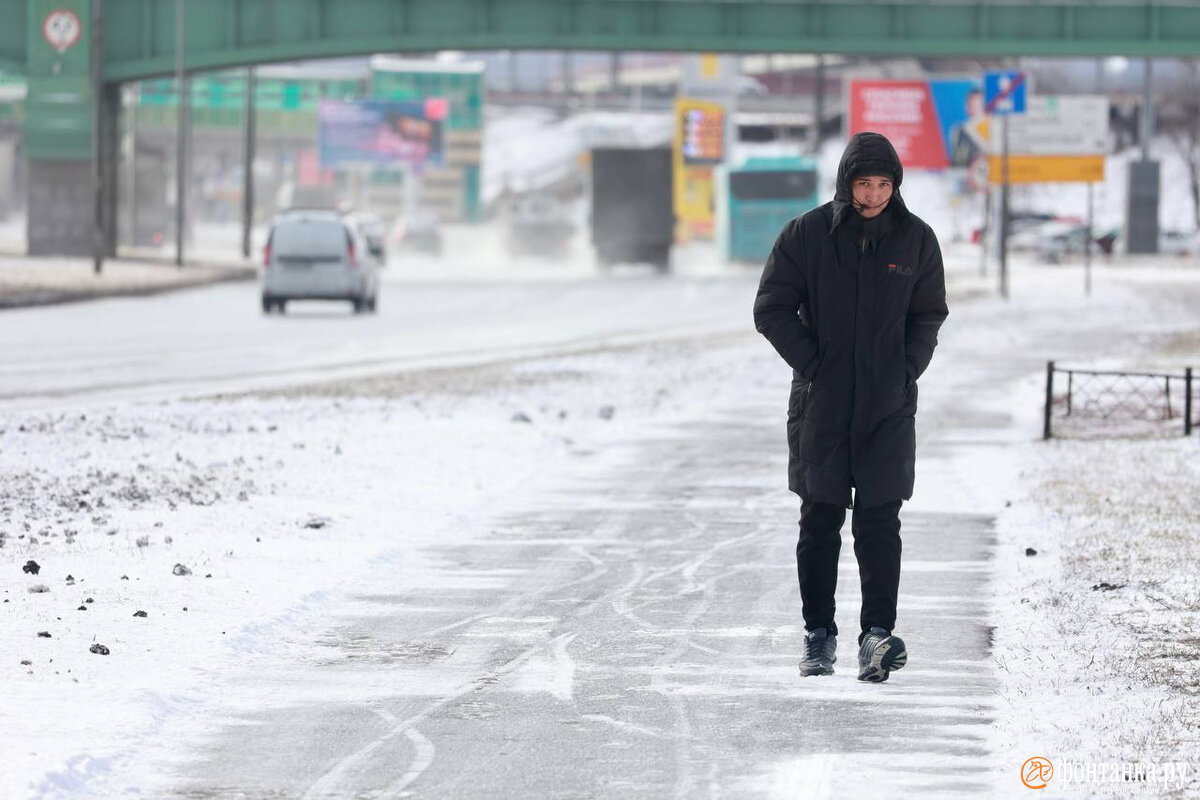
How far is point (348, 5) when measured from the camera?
5600 centimetres

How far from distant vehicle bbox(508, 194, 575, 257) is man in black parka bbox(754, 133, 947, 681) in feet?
215

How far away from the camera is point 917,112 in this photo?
245ft

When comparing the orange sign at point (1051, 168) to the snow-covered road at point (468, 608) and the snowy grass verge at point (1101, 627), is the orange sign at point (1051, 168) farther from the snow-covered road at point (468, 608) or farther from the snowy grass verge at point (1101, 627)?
the snowy grass verge at point (1101, 627)

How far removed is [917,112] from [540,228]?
14.1 meters

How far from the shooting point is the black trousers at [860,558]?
727cm

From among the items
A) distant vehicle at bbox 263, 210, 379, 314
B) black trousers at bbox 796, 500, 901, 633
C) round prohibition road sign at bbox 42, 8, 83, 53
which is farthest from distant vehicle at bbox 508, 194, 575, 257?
black trousers at bbox 796, 500, 901, 633

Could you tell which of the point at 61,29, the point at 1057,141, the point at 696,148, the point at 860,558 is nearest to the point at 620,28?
the point at 61,29

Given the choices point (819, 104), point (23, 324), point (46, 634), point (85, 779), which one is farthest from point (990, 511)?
Answer: point (819, 104)

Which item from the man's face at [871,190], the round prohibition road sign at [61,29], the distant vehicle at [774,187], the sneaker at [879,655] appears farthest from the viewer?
the distant vehicle at [774,187]

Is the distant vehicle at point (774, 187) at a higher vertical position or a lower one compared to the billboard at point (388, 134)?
lower

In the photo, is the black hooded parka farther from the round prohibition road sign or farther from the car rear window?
the round prohibition road sign

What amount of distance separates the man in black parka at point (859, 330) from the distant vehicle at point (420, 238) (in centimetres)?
7669

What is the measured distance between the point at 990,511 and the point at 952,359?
1568 cm

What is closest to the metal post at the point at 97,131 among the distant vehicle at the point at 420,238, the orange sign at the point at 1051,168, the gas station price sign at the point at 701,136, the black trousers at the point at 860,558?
the distant vehicle at the point at 420,238
